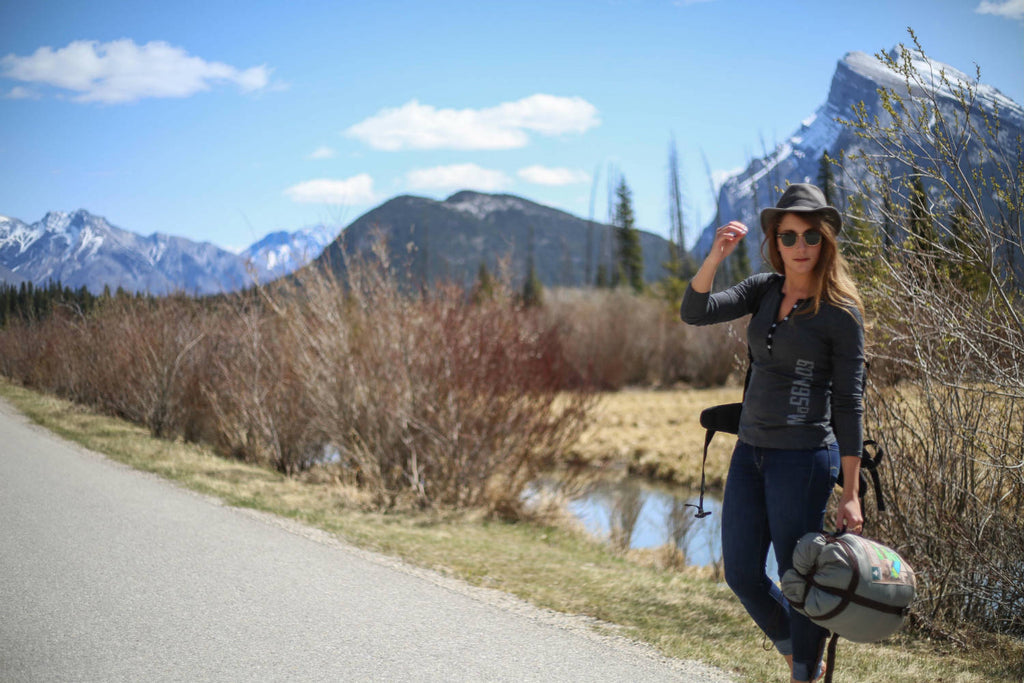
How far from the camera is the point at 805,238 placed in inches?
123

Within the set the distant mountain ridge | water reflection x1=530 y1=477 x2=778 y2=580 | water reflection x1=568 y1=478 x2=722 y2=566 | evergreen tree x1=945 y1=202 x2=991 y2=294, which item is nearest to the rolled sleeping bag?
evergreen tree x1=945 y1=202 x2=991 y2=294

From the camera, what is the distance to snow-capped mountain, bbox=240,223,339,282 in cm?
1229

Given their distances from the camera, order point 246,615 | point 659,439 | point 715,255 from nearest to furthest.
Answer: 1. point 715,255
2. point 246,615
3. point 659,439

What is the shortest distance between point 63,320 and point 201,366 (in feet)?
17.2

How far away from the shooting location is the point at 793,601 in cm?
295

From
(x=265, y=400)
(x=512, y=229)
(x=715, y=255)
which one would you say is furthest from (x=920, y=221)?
(x=512, y=229)

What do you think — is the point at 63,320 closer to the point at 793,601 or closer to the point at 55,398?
the point at 55,398

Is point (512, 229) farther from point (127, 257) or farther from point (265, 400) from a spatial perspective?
point (265, 400)

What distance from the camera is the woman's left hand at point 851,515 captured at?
293 cm

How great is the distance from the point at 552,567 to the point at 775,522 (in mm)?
4278

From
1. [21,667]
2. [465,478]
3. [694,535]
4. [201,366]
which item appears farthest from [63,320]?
[21,667]

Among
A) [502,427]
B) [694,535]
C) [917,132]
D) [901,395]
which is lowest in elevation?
[694,535]

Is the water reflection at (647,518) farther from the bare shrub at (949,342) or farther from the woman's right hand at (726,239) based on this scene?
the woman's right hand at (726,239)

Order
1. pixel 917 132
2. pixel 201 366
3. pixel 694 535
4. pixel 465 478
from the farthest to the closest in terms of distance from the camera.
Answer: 1. pixel 201 366
2. pixel 694 535
3. pixel 465 478
4. pixel 917 132
